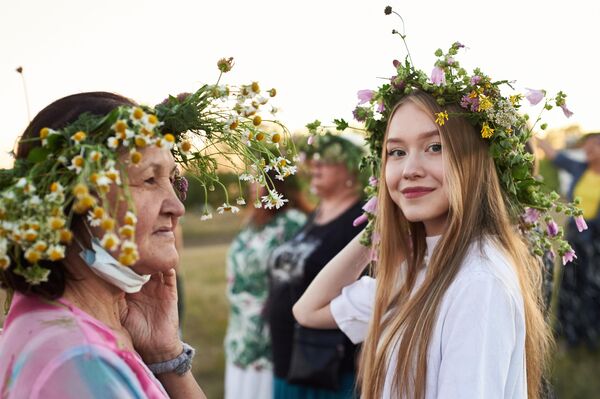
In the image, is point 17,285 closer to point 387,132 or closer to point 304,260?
point 387,132

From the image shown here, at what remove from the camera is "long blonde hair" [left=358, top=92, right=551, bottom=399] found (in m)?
2.22

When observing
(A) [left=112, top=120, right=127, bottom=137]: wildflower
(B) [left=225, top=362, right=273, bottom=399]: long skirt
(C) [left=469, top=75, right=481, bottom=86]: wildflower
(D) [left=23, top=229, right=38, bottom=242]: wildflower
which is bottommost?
(B) [left=225, top=362, right=273, bottom=399]: long skirt

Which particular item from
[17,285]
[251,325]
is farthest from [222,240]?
[17,285]

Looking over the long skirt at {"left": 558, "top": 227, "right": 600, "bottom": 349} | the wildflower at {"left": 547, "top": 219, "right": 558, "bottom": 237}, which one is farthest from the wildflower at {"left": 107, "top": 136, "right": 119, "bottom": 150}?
the long skirt at {"left": 558, "top": 227, "right": 600, "bottom": 349}

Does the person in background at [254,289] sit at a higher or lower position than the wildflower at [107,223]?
lower

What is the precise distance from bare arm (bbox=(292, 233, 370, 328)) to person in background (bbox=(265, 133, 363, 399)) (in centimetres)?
175

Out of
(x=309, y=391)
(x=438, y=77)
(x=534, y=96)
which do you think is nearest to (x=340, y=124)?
(x=438, y=77)

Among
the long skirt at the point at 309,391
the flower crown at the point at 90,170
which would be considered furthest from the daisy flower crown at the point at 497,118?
the long skirt at the point at 309,391

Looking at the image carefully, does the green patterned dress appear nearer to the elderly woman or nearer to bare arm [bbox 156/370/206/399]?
bare arm [bbox 156/370/206/399]

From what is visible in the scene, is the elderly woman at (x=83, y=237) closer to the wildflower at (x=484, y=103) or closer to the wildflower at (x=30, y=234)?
the wildflower at (x=30, y=234)

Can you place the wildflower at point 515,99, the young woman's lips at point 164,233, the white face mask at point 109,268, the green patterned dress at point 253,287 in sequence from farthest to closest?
1. the green patterned dress at point 253,287
2. the wildflower at point 515,99
3. the young woman's lips at point 164,233
4. the white face mask at point 109,268

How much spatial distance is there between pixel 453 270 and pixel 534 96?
0.67m

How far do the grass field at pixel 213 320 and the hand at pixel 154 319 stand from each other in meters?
2.01

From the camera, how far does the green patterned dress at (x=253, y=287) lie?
5445 mm
